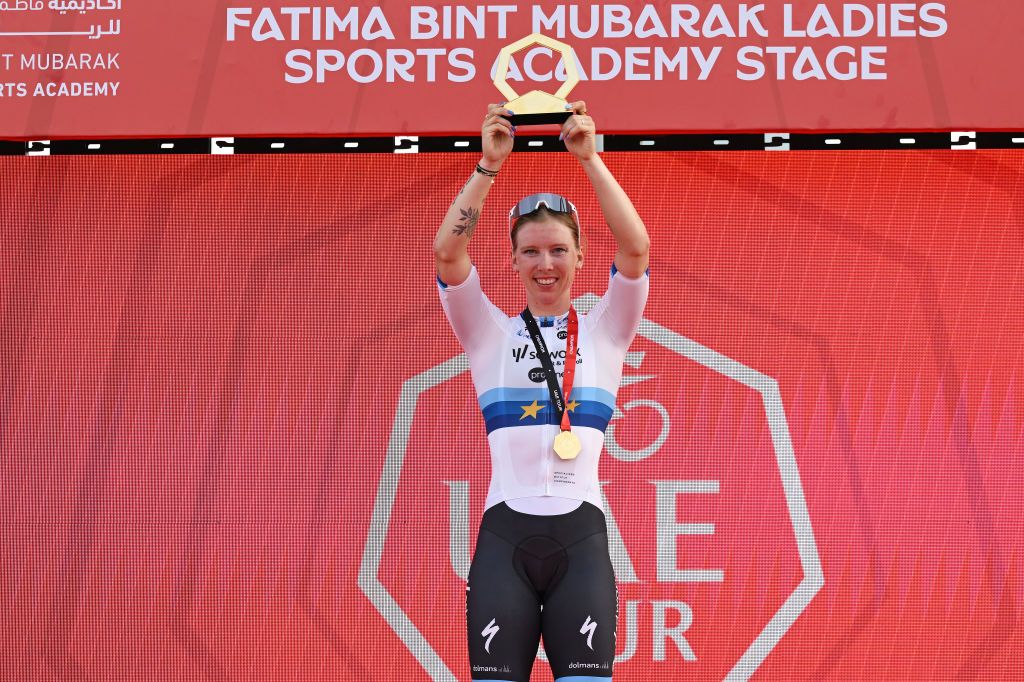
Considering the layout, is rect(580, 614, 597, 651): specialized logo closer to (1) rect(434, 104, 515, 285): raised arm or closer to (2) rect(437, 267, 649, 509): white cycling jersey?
(2) rect(437, 267, 649, 509): white cycling jersey

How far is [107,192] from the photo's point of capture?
4.44 m

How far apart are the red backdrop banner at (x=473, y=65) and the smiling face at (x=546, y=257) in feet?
4.53

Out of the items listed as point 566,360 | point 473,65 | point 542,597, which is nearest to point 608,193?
point 566,360

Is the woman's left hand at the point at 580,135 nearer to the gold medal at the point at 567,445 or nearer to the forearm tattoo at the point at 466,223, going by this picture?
the forearm tattoo at the point at 466,223

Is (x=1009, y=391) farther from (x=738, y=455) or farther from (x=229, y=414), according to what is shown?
(x=229, y=414)

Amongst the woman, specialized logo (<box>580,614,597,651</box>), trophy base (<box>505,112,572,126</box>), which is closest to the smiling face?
the woman

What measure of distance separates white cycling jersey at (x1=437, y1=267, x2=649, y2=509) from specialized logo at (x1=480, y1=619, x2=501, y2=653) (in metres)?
0.27

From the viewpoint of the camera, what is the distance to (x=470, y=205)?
2617 millimetres

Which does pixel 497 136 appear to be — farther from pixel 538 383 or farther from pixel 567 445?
pixel 567 445

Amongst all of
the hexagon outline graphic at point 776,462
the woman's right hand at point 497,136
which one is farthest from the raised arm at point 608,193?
the hexagon outline graphic at point 776,462

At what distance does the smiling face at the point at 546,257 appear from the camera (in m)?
2.68

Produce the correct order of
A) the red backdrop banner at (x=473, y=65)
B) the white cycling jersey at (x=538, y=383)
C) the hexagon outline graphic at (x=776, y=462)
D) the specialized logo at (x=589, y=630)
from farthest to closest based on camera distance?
the hexagon outline graphic at (x=776, y=462) → the red backdrop banner at (x=473, y=65) → the white cycling jersey at (x=538, y=383) → the specialized logo at (x=589, y=630)

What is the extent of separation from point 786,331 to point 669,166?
2.28ft

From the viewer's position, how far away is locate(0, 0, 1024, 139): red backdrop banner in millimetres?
3949
